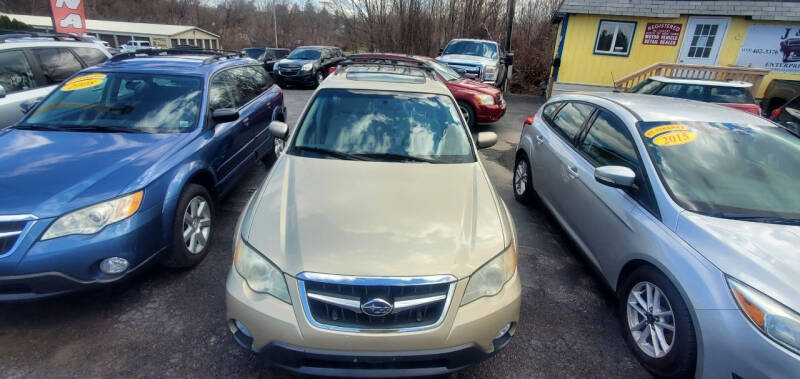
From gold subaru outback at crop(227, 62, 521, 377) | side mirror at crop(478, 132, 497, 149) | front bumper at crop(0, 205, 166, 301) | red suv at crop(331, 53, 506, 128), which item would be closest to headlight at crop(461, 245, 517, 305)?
gold subaru outback at crop(227, 62, 521, 377)

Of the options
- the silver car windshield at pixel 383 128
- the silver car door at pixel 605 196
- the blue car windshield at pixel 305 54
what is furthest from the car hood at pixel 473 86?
the blue car windshield at pixel 305 54

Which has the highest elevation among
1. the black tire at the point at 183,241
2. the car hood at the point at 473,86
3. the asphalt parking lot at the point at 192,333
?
the car hood at the point at 473,86

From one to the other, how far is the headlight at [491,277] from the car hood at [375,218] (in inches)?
1.8

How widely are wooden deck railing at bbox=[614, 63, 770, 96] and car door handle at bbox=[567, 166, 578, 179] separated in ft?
27.6

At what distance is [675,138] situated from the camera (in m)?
2.79

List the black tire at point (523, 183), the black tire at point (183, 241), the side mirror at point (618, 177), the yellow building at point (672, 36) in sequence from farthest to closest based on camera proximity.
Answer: the yellow building at point (672, 36)
the black tire at point (523, 183)
the black tire at point (183, 241)
the side mirror at point (618, 177)

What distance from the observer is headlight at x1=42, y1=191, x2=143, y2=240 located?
7.40ft

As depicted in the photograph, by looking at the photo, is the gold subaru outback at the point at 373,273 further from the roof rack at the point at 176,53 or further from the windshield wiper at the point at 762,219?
the roof rack at the point at 176,53

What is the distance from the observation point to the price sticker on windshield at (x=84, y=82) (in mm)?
3623

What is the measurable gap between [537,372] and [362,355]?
3.97 feet

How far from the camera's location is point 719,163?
261 cm

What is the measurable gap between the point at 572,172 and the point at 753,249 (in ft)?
5.22

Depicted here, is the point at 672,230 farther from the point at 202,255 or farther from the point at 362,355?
the point at 202,255

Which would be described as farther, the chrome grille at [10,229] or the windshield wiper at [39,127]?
the windshield wiper at [39,127]
